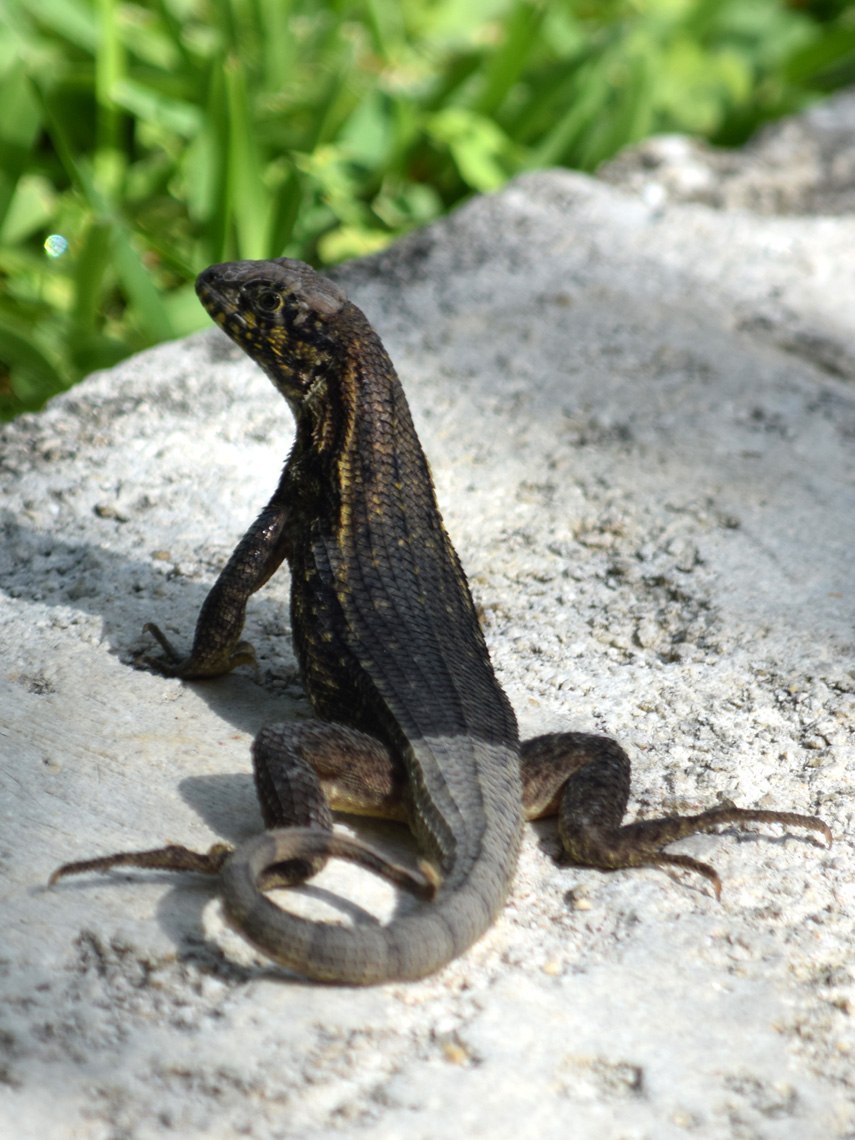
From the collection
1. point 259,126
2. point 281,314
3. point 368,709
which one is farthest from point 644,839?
point 259,126

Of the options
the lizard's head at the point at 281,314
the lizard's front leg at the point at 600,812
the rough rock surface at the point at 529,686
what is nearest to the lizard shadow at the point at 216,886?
the rough rock surface at the point at 529,686

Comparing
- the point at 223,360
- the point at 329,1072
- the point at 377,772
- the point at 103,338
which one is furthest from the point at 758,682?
the point at 103,338

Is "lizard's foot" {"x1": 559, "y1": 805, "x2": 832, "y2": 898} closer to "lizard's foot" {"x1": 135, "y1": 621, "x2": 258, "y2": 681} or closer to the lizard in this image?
the lizard

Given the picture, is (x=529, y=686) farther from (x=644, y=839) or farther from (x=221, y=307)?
(x=221, y=307)

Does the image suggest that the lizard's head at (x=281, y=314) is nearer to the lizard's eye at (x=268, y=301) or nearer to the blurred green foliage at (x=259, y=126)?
the lizard's eye at (x=268, y=301)

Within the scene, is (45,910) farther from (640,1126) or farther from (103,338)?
(103,338)

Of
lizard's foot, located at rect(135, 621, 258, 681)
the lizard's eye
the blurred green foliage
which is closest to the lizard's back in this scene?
the lizard's eye
